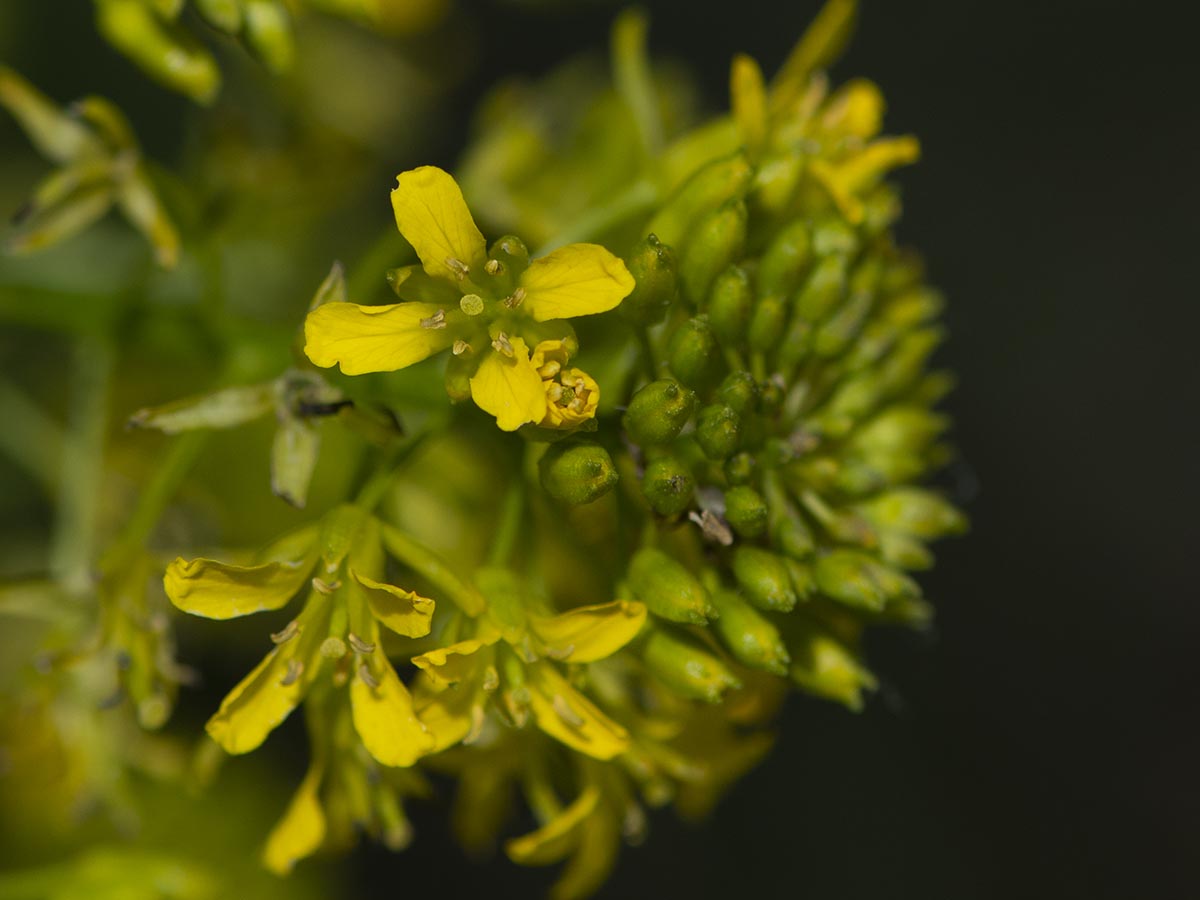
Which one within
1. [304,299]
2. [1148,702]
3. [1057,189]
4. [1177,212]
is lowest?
[1148,702]

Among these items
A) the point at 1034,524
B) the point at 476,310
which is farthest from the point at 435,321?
the point at 1034,524

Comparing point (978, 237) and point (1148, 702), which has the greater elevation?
point (978, 237)

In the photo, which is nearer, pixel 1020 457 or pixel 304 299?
pixel 304 299

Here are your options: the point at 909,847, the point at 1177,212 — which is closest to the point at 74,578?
the point at 909,847

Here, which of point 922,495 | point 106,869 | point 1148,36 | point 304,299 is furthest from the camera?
point 1148,36

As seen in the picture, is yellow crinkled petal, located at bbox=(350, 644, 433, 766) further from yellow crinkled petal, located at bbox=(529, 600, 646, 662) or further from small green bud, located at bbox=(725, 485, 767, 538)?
small green bud, located at bbox=(725, 485, 767, 538)

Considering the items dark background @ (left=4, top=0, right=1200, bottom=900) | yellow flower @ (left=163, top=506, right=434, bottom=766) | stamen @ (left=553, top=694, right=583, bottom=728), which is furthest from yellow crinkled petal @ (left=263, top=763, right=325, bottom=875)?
dark background @ (left=4, top=0, right=1200, bottom=900)

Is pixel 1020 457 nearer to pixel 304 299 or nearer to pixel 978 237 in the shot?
pixel 978 237

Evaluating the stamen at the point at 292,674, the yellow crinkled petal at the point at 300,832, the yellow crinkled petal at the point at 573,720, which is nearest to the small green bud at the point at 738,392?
the yellow crinkled petal at the point at 573,720

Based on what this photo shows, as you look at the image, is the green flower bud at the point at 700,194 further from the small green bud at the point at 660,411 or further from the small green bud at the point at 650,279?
the small green bud at the point at 660,411
